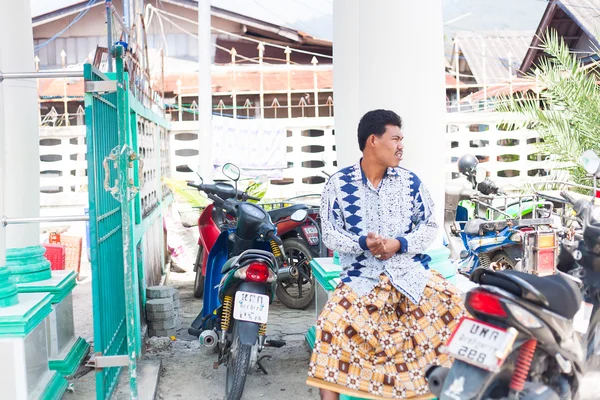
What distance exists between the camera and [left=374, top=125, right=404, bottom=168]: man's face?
3.36 metres

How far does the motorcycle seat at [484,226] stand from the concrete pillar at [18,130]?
375 cm

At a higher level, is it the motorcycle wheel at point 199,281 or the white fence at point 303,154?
the white fence at point 303,154

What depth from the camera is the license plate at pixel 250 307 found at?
4.15 metres

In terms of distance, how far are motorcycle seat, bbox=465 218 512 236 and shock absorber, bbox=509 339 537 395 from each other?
364cm

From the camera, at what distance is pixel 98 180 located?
3525 mm

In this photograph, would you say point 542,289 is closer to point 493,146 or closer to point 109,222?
point 109,222

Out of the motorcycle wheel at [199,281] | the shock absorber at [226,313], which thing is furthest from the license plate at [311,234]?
the shock absorber at [226,313]

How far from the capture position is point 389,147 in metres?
3.36

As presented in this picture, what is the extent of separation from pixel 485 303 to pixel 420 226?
846mm

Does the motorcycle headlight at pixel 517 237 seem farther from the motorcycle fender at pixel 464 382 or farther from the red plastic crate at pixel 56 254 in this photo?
the red plastic crate at pixel 56 254

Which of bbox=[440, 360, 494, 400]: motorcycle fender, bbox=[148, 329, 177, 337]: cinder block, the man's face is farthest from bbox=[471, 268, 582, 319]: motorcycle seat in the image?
bbox=[148, 329, 177, 337]: cinder block

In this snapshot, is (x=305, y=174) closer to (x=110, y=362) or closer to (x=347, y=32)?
(x=347, y=32)

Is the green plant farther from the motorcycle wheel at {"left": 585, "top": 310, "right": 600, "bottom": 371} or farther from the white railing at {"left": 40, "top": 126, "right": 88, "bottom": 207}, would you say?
the white railing at {"left": 40, "top": 126, "right": 88, "bottom": 207}

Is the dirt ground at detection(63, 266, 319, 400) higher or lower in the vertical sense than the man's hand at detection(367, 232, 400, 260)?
lower
